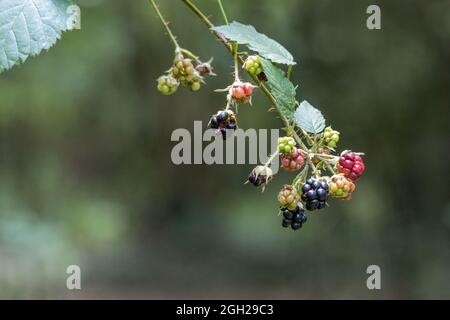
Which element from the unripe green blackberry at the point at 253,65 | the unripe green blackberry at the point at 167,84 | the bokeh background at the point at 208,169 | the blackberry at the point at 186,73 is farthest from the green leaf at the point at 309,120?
the bokeh background at the point at 208,169

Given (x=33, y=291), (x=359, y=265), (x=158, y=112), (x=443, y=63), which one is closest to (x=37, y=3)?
(x=33, y=291)

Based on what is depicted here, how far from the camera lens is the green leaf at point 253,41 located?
1332mm

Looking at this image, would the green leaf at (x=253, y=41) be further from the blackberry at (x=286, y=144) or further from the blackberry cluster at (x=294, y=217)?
the blackberry cluster at (x=294, y=217)

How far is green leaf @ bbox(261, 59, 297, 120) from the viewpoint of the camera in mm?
1328

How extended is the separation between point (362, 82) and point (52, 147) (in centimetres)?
466

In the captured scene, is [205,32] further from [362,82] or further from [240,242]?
[240,242]

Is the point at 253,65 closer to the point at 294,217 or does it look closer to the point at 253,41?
the point at 253,41

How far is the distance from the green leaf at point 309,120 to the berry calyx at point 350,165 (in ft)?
0.28

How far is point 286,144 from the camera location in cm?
130

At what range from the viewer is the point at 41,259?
19.7 feet

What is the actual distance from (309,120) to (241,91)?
0.55 ft

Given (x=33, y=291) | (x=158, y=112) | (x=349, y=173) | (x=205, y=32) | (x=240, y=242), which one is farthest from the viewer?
(x=158, y=112)

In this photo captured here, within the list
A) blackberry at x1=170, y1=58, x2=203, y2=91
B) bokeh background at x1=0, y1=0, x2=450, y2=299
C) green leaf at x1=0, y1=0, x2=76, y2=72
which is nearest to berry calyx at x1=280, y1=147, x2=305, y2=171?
blackberry at x1=170, y1=58, x2=203, y2=91

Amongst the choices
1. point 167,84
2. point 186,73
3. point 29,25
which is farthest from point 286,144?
point 29,25
